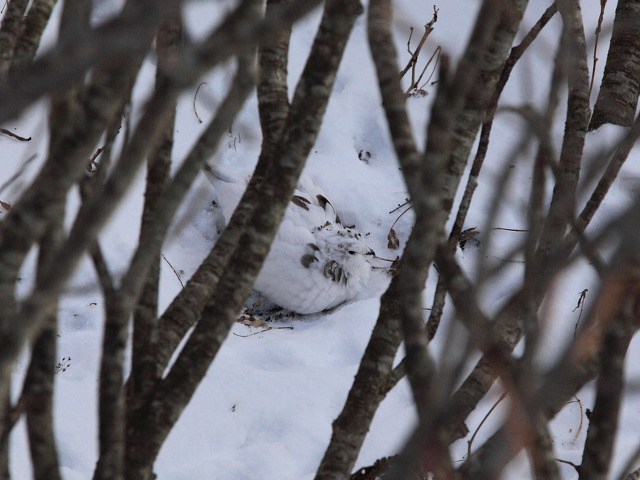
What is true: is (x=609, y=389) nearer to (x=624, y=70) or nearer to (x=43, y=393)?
(x=43, y=393)

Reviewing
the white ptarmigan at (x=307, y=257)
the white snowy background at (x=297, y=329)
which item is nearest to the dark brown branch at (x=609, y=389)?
the white snowy background at (x=297, y=329)

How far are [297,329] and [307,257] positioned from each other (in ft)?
0.99

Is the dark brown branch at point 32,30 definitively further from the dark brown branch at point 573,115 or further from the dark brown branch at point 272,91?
the dark brown branch at point 573,115

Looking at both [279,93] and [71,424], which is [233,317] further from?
[71,424]

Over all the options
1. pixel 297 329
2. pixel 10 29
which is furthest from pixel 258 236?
pixel 297 329

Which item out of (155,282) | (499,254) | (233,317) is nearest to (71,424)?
(155,282)

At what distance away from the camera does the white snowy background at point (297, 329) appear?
1.62 meters

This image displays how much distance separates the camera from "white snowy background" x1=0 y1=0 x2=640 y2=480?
1621 mm

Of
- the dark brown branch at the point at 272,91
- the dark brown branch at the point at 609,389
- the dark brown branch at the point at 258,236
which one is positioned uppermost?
the dark brown branch at the point at 272,91

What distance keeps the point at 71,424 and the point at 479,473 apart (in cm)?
148

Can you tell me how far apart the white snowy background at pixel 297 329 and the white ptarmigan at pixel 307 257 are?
10cm

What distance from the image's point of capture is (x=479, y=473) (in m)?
0.42

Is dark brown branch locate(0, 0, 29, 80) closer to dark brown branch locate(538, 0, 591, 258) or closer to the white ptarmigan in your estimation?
dark brown branch locate(538, 0, 591, 258)

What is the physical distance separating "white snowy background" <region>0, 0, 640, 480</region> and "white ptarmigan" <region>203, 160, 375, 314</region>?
0.10 m
